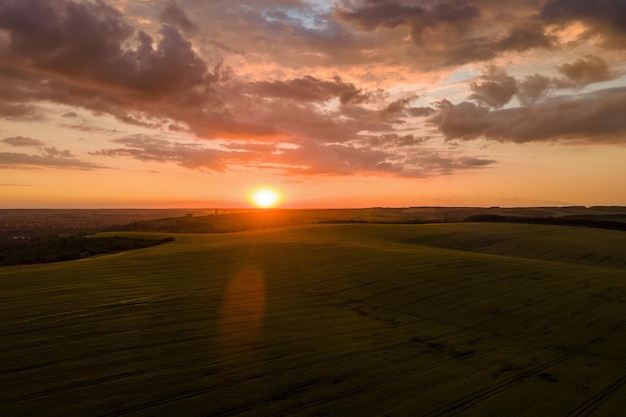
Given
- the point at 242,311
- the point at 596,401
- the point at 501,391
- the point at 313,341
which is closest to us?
the point at 596,401

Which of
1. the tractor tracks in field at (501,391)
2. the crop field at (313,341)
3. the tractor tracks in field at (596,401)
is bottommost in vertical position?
the tractor tracks in field at (596,401)

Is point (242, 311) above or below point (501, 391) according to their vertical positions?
above

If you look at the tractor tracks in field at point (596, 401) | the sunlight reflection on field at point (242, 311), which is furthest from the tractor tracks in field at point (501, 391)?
the sunlight reflection on field at point (242, 311)

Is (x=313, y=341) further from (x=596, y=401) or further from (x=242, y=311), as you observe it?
(x=596, y=401)

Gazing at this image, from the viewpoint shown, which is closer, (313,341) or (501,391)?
(501,391)

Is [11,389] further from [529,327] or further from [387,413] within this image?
[529,327]

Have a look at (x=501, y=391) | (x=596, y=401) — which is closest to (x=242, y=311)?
(x=501, y=391)

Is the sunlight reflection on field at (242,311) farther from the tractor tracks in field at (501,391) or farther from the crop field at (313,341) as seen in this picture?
the tractor tracks in field at (501,391)

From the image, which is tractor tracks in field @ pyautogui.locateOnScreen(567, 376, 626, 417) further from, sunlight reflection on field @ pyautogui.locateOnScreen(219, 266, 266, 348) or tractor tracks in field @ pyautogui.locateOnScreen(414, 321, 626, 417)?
sunlight reflection on field @ pyautogui.locateOnScreen(219, 266, 266, 348)

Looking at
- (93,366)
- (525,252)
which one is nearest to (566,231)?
(525,252)

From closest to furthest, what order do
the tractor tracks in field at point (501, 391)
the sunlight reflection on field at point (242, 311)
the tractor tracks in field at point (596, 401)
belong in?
the tractor tracks in field at point (501, 391) → the tractor tracks in field at point (596, 401) → the sunlight reflection on field at point (242, 311)

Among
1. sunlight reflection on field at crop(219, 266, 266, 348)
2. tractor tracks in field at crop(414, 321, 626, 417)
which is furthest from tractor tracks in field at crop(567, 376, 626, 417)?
sunlight reflection on field at crop(219, 266, 266, 348)
